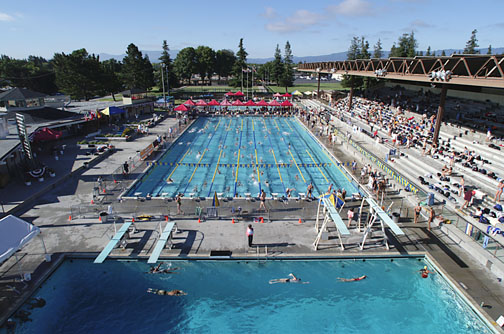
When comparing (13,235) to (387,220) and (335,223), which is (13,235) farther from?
(387,220)

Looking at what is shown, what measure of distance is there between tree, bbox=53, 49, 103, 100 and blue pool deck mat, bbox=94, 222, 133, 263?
45820mm

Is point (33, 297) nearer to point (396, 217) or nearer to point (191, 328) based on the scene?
point (191, 328)

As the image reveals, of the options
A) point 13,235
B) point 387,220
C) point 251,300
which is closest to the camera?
point 251,300

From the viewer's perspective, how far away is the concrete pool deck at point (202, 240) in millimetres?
10820

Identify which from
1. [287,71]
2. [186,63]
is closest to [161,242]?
[287,71]

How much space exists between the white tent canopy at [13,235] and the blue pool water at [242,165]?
280 inches

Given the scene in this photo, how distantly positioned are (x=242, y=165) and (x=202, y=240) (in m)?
12.7

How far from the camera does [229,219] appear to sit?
50.3ft

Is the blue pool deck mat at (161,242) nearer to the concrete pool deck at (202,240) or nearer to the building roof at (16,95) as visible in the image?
the concrete pool deck at (202,240)

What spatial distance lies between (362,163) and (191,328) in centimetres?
1937

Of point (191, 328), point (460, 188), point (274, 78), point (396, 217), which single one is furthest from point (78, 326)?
point (274, 78)

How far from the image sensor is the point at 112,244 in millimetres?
12391

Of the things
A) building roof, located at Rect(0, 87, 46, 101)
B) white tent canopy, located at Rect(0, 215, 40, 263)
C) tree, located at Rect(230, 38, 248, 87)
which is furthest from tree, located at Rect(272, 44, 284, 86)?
white tent canopy, located at Rect(0, 215, 40, 263)

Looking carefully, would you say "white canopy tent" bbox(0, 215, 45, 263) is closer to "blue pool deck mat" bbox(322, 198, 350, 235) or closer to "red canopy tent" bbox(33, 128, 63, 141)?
"blue pool deck mat" bbox(322, 198, 350, 235)
